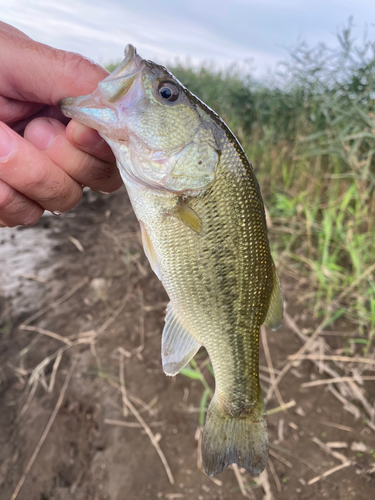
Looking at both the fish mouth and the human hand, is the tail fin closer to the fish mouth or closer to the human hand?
the human hand

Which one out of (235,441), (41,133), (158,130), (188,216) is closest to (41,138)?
(41,133)

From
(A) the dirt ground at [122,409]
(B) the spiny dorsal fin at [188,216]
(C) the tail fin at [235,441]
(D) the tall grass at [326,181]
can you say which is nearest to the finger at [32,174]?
(B) the spiny dorsal fin at [188,216]

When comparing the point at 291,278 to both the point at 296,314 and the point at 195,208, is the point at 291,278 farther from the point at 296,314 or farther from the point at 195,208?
the point at 195,208

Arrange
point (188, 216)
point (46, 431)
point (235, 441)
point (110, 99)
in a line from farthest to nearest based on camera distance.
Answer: point (46, 431)
point (235, 441)
point (188, 216)
point (110, 99)

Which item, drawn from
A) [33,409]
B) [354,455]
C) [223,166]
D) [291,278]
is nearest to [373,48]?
[291,278]

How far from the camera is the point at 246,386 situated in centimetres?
148

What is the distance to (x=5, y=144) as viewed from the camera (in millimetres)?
1163

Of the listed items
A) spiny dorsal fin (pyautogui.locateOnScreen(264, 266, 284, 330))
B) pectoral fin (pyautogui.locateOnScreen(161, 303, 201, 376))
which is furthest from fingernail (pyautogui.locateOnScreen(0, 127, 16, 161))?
spiny dorsal fin (pyautogui.locateOnScreen(264, 266, 284, 330))

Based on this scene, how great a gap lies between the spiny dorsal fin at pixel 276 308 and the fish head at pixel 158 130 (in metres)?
0.55

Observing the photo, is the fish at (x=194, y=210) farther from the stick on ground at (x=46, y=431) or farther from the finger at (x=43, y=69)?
the stick on ground at (x=46, y=431)

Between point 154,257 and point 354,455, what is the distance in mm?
2019

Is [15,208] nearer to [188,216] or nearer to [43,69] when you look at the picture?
[43,69]

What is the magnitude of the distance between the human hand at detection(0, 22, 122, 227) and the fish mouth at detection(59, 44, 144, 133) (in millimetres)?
123

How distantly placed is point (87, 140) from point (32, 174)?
0.81 feet
